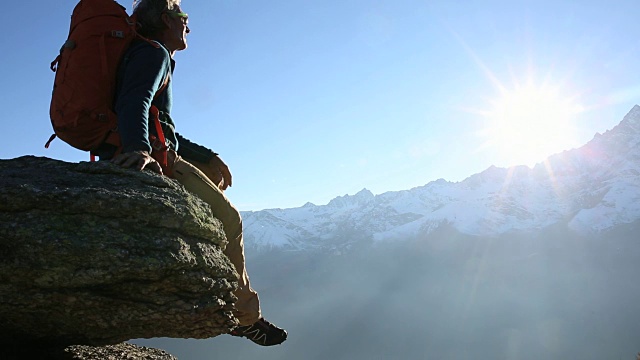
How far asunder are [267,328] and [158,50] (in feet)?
12.3

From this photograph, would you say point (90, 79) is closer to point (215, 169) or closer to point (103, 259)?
point (103, 259)

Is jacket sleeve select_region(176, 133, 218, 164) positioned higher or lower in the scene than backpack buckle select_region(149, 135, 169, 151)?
higher

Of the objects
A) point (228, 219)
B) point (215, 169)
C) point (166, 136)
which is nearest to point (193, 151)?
point (215, 169)

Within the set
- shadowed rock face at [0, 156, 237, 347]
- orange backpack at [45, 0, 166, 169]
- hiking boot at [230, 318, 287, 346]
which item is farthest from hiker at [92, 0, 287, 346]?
shadowed rock face at [0, 156, 237, 347]

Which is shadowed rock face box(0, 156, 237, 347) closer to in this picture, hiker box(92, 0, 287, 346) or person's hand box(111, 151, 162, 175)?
person's hand box(111, 151, 162, 175)

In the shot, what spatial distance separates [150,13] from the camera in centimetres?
530

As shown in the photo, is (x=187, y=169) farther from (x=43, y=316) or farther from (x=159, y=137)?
(x=43, y=316)

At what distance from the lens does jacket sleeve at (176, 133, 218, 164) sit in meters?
6.25

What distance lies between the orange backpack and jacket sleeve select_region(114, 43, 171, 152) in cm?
14

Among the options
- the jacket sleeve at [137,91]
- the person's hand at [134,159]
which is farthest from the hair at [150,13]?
the person's hand at [134,159]

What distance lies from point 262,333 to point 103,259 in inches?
102

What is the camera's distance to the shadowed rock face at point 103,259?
384 cm

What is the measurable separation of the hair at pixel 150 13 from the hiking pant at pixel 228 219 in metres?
1.58

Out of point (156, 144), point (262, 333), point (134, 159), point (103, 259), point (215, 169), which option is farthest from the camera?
point (215, 169)
